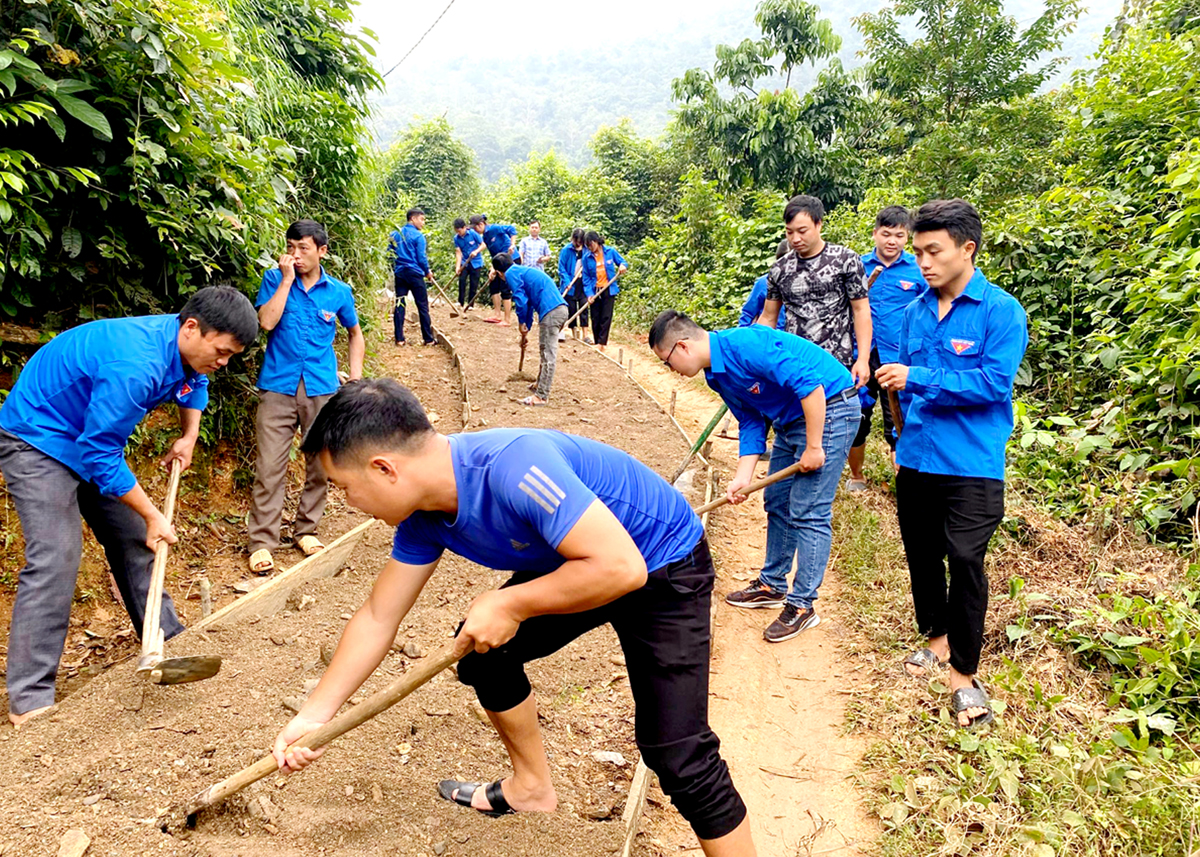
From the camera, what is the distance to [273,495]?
181 inches

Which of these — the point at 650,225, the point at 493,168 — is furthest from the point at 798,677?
the point at 493,168

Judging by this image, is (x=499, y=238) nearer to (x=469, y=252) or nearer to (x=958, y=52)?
(x=469, y=252)

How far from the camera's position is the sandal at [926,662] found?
11.2ft

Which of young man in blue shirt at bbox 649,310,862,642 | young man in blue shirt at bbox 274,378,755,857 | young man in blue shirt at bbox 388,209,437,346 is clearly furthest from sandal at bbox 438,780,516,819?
young man in blue shirt at bbox 388,209,437,346

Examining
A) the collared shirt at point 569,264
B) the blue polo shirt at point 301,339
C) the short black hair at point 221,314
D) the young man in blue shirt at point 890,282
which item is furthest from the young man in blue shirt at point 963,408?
the collared shirt at point 569,264

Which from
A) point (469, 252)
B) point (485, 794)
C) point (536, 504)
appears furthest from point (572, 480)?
point (469, 252)

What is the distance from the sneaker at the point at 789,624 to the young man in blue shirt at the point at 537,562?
1.94m

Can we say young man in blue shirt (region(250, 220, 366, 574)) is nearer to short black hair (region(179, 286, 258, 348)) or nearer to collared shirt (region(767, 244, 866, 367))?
short black hair (region(179, 286, 258, 348))

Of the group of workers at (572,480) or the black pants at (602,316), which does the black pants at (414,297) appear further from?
the group of workers at (572,480)

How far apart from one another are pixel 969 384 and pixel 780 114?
43.7ft

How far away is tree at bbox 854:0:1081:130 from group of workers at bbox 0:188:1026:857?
35.0 feet

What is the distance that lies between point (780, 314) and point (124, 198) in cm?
375

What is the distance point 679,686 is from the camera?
205cm

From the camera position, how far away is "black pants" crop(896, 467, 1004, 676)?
9.70ft
